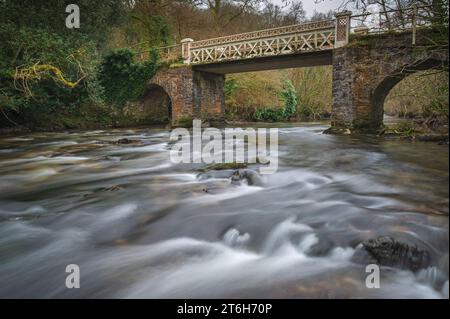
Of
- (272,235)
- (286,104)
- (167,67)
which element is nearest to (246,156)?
(272,235)

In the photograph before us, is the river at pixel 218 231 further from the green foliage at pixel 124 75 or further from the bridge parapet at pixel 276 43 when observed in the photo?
the green foliage at pixel 124 75

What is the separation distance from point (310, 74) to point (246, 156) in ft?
70.5

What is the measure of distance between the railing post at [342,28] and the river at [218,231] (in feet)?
27.0

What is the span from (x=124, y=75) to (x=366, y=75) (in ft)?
46.6

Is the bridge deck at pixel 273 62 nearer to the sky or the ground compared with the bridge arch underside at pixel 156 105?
nearer to the sky

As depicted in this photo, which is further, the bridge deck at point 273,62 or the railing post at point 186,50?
the railing post at point 186,50

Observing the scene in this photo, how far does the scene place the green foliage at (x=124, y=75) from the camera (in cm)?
2086

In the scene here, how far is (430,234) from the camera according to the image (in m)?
3.24

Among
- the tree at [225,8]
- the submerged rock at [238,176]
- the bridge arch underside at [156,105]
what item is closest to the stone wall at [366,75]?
the submerged rock at [238,176]

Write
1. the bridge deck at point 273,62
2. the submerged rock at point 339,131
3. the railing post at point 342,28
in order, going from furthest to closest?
1. the bridge deck at point 273,62
2. the submerged rock at point 339,131
3. the railing post at point 342,28

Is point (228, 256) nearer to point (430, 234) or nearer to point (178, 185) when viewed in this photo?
point (430, 234)

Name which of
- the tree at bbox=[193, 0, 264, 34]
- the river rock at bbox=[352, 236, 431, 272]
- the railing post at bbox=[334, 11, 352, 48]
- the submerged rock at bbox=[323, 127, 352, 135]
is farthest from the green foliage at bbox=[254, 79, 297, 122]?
the river rock at bbox=[352, 236, 431, 272]

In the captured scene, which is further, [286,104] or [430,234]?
[286,104]

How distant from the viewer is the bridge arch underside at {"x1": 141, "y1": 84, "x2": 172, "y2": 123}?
23625mm
